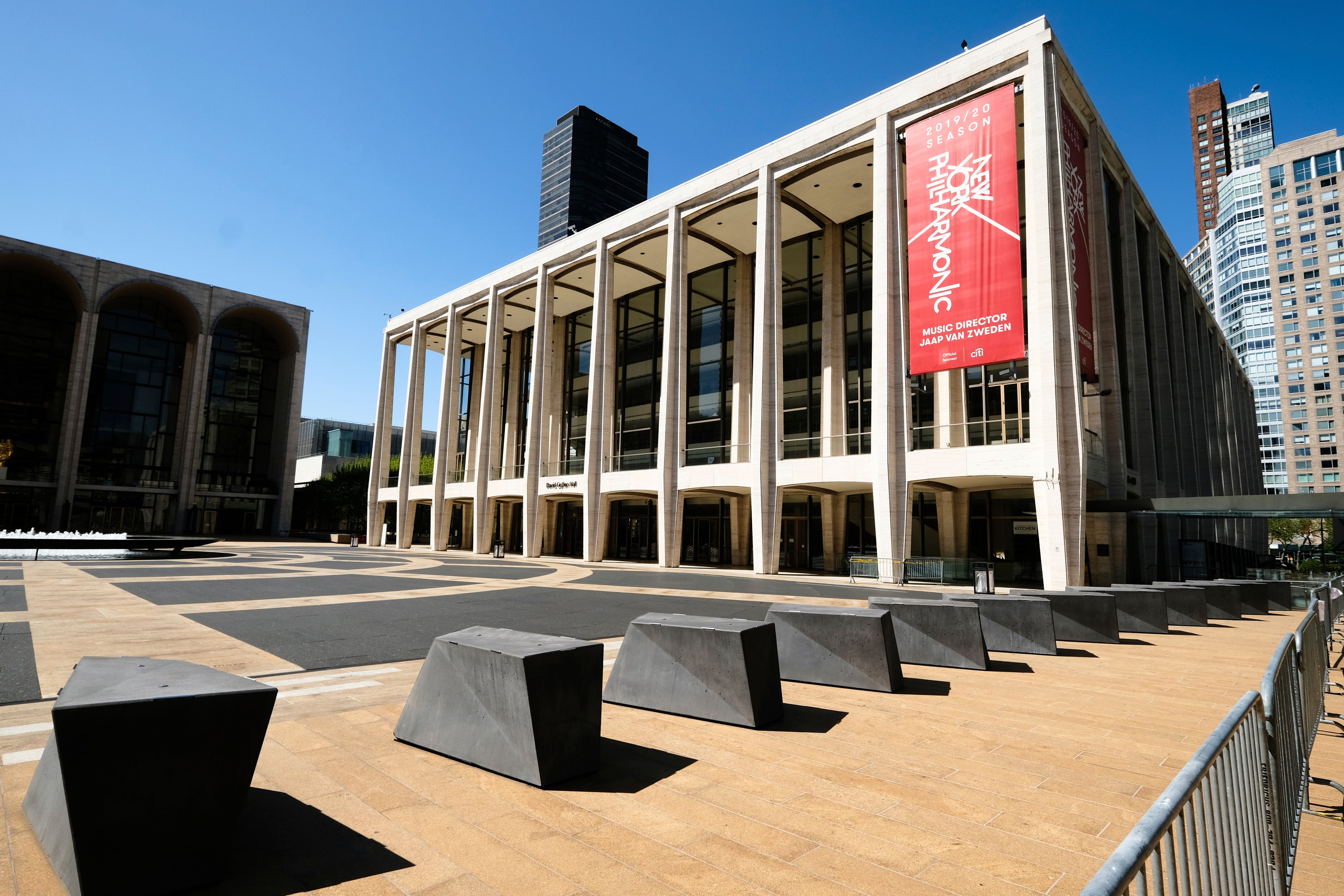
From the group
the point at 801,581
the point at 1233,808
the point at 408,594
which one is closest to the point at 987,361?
the point at 801,581

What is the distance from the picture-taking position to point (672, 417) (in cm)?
3341

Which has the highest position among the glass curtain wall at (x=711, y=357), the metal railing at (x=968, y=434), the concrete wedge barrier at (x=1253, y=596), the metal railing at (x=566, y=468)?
the glass curtain wall at (x=711, y=357)

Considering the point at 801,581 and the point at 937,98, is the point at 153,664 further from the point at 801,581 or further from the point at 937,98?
the point at 937,98

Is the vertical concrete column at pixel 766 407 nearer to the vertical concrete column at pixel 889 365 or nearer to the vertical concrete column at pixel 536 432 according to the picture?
the vertical concrete column at pixel 889 365

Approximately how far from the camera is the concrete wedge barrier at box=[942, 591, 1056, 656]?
10055 millimetres

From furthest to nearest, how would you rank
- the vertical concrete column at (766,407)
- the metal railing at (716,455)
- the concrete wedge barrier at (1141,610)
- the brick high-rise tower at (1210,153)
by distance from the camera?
the brick high-rise tower at (1210,153) → the metal railing at (716,455) → the vertical concrete column at (766,407) → the concrete wedge barrier at (1141,610)

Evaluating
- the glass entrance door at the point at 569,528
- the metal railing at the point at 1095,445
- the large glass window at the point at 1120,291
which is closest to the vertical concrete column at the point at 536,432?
the glass entrance door at the point at 569,528

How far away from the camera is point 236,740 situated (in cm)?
332

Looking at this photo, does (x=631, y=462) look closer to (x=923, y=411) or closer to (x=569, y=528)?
(x=569, y=528)

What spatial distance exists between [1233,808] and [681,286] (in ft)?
107

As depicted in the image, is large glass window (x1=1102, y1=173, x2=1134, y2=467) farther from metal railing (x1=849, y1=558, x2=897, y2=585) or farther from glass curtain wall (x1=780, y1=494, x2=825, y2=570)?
glass curtain wall (x1=780, y1=494, x2=825, y2=570)

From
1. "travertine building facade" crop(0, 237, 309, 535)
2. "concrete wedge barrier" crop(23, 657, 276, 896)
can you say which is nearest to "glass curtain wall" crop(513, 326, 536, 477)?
"travertine building facade" crop(0, 237, 309, 535)

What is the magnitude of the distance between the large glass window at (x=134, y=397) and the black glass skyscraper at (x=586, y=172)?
114083mm

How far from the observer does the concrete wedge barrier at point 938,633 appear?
890cm
